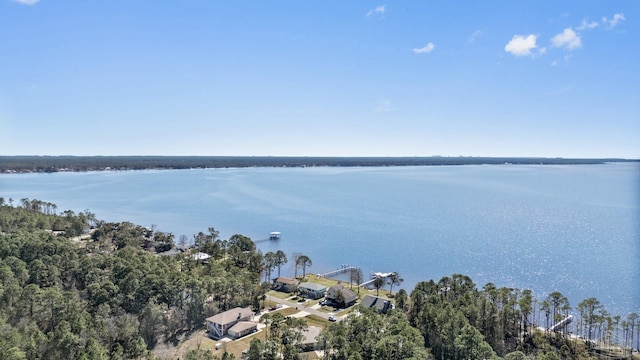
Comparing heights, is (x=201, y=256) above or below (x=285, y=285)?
above

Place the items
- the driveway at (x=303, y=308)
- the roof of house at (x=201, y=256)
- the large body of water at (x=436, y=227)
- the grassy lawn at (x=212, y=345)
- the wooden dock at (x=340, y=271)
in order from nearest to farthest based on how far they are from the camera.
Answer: the grassy lawn at (x=212, y=345), the driveway at (x=303, y=308), the wooden dock at (x=340, y=271), the large body of water at (x=436, y=227), the roof of house at (x=201, y=256)

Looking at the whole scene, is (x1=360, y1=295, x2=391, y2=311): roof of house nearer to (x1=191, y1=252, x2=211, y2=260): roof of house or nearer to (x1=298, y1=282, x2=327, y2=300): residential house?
(x1=298, y1=282, x2=327, y2=300): residential house

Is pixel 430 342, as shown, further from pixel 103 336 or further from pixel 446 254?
pixel 446 254

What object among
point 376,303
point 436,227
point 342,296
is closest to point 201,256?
point 342,296

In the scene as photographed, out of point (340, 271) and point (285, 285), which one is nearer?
point (285, 285)

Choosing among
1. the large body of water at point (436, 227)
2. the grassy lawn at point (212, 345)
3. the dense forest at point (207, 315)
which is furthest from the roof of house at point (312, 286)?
the grassy lawn at point (212, 345)

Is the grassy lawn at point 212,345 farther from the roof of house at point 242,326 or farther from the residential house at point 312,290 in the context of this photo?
the residential house at point 312,290

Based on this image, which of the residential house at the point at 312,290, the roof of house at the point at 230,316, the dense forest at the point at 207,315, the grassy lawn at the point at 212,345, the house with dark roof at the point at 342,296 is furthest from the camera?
the residential house at the point at 312,290

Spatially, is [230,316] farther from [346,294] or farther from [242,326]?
[346,294]
